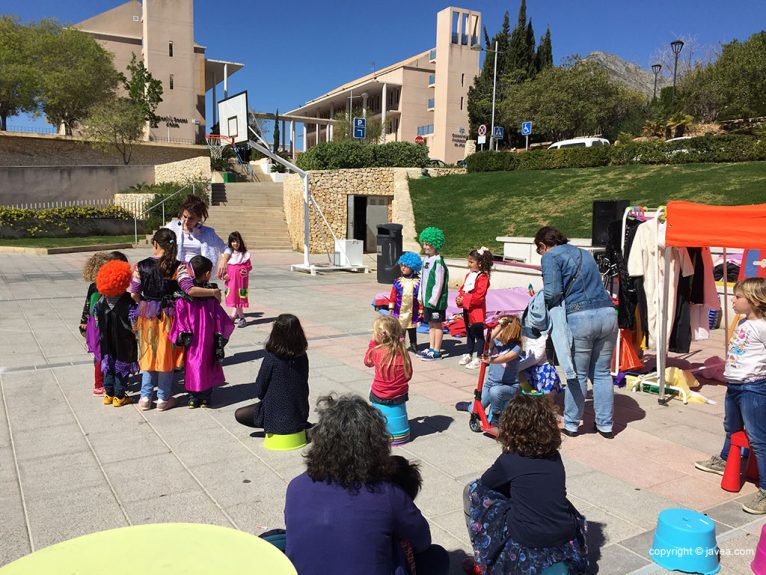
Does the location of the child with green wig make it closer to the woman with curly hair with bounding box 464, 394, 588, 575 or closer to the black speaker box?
the black speaker box

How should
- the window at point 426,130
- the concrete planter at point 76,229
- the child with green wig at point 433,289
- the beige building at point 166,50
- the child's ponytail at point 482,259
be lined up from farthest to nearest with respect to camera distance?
the window at point 426,130 < the beige building at point 166,50 < the concrete planter at point 76,229 < the child with green wig at point 433,289 < the child's ponytail at point 482,259

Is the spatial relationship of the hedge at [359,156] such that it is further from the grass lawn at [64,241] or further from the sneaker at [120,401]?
the sneaker at [120,401]

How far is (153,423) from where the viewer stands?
5262mm

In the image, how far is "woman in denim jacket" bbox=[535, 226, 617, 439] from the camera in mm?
4844

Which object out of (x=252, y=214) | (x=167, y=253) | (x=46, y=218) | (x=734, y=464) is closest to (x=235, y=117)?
(x=252, y=214)

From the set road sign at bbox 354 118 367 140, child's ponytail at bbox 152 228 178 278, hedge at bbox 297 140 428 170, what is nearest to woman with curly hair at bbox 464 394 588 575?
child's ponytail at bbox 152 228 178 278

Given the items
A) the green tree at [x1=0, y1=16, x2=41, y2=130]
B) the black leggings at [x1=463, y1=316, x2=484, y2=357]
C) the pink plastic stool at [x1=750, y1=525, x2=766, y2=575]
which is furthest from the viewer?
the green tree at [x1=0, y1=16, x2=41, y2=130]

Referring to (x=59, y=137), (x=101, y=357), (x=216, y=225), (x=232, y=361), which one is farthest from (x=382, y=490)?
(x=59, y=137)

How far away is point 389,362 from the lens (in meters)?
4.66

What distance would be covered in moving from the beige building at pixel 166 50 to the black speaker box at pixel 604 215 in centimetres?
4412

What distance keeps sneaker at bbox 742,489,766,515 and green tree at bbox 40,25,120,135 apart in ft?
157

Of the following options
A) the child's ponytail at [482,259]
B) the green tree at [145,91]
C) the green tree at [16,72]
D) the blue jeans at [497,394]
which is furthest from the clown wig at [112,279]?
the green tree at [16,72]

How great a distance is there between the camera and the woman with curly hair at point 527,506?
2719 mm

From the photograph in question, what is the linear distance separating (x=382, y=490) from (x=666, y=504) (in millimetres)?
2589
